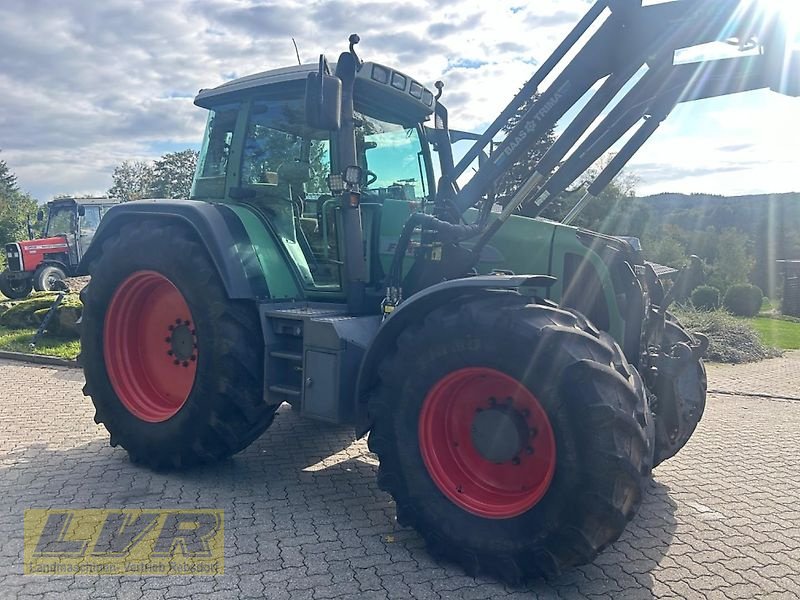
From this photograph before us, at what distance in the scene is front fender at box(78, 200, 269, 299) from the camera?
4336mm

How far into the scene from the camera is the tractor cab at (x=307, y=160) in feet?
15.1

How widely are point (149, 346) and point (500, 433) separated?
3026 mm

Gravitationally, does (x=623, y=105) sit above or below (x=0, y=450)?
above

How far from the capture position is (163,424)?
459 centimetres

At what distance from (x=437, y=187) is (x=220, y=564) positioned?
311 cm

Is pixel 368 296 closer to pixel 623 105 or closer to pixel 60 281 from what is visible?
pixel 623 105

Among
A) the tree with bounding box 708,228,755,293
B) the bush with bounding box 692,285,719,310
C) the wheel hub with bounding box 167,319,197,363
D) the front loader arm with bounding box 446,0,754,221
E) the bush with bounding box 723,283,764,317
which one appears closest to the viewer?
the front loader arm with bounding box 446,0,754,221

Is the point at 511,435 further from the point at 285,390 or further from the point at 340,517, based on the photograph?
the point at 285,390

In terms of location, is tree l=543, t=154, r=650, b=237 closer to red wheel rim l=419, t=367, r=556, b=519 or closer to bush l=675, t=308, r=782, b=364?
bush l=675, t=308, r=782, b=364

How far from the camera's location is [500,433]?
3316 mm

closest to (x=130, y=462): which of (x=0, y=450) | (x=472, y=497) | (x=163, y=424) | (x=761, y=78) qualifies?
(x=163, y=424)

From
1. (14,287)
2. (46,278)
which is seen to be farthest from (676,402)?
(14,287)

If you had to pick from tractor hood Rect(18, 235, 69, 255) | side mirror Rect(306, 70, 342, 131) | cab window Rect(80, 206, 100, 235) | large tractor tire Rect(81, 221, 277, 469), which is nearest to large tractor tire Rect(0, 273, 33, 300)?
tractor hood Rect(18, 235, 69, 255)

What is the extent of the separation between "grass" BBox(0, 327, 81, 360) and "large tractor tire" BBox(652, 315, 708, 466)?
7.64 meters
